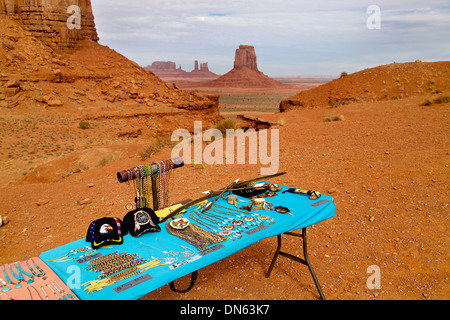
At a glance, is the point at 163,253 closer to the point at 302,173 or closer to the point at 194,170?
the point at 302,173

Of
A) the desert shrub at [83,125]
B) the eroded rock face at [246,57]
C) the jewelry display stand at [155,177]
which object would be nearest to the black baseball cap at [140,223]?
the jewelry display stand at [155,177]

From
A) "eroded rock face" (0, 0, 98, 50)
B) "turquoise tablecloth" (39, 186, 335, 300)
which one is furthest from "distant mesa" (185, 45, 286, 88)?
"turquoise tablecloth" (39, 186, 335, 300)

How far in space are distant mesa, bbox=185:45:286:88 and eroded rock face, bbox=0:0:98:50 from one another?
7554 cm

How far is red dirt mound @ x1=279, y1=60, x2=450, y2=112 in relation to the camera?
22.8 m

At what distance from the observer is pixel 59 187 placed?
8766 millimetres

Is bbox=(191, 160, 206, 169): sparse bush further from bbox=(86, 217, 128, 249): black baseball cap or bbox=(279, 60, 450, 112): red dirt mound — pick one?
bbox=(279, 60, 450, 112): red dirt mound

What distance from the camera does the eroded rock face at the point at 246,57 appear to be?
12012 cm

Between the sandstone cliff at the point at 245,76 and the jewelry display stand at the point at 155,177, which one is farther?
the sandstone cliff at the point at 245,76

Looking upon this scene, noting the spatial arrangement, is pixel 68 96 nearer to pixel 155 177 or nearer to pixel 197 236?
pixel 155 177

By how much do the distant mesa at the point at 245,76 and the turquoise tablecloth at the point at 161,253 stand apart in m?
105

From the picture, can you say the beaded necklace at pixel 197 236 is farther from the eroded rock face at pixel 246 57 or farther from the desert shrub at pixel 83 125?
the eroded rock face at pixel 246 57

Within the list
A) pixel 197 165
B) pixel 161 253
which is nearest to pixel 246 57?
pixel 197 165

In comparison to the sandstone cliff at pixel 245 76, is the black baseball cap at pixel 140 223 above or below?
below
